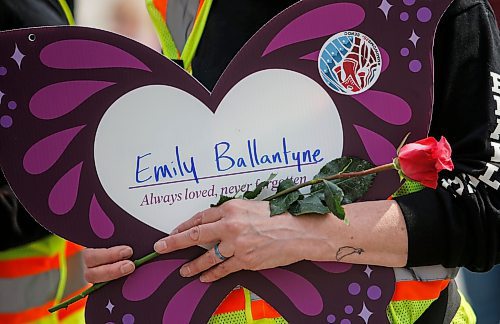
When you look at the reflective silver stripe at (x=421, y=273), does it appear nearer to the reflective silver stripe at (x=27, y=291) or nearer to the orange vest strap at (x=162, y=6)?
the orange vest strap at (x=162, y=6)

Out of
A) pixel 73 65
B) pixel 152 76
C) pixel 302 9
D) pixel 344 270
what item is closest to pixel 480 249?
pixel 344 270

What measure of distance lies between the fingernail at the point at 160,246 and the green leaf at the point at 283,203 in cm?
17

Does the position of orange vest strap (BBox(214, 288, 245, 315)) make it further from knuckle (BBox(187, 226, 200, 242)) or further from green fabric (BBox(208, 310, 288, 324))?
knuckle (BBox(187, 226, 200, 242))

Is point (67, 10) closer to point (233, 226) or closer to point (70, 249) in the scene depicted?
point (70, 249)

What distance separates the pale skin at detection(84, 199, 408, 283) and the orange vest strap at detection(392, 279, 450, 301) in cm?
6

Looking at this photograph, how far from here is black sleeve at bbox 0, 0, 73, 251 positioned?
1774 millimetres

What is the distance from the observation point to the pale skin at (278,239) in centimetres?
125

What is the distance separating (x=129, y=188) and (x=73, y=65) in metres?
0.20

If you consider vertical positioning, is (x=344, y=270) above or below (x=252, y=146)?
below

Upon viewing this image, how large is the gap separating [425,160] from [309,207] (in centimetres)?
19

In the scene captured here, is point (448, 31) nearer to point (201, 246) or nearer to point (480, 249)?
point (480, 249)

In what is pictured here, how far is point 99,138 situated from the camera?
128cm

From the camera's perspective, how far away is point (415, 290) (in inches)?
52.1

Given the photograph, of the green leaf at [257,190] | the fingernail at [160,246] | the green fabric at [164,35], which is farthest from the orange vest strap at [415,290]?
the green fabric at [164,35]
